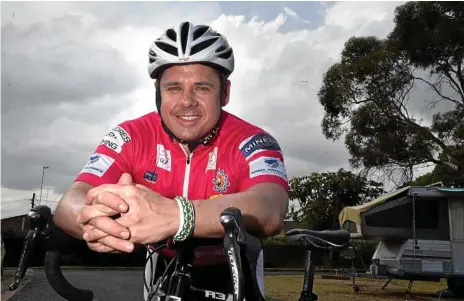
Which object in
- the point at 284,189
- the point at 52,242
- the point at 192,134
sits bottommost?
the point at 52,242

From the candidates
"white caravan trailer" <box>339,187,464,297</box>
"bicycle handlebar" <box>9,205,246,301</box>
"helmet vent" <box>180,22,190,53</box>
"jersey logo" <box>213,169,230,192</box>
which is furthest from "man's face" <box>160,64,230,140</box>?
"white caravan trailer" <box>339,187,464,297</box>

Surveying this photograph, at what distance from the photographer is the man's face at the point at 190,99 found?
2.28 meters

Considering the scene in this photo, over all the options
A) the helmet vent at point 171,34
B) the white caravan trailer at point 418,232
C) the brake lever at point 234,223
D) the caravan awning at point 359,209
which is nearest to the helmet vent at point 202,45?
the helmet vent at point 171,34

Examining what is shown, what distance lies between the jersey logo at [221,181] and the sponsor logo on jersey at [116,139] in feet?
1.48

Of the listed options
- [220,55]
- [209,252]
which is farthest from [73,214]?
[220,55]

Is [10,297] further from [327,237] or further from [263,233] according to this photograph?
[263,233]

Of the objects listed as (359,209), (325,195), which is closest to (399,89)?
(359,209)

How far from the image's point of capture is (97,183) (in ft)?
7.12

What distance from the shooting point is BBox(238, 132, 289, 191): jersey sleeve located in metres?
2.08

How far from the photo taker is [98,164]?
7.30 ft

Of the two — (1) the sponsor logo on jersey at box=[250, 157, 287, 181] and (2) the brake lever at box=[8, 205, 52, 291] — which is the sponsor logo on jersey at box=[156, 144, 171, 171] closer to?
(1) the sponsor logo on jersey at box=[250, 157, 287, 181]

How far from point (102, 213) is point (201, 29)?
1.15 m

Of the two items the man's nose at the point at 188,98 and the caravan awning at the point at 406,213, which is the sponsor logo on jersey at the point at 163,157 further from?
the caravan awning at the point at 406,213

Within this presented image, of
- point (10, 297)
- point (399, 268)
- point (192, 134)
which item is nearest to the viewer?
point (192, 134)
